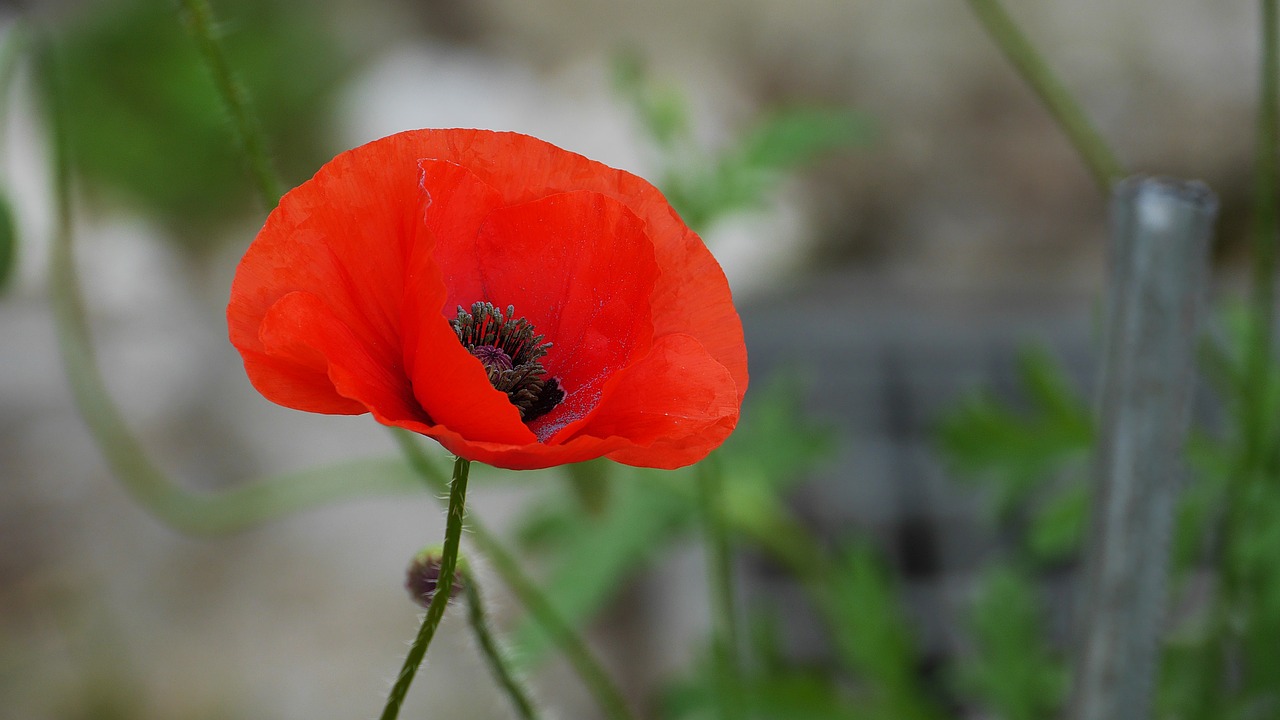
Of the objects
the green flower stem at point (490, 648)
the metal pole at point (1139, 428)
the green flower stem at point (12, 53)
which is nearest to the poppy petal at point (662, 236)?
the green flower stem at point (490, 648)

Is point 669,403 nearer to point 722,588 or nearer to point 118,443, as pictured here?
point 722,588

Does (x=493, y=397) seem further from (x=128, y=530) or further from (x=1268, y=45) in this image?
(x=128, y=530)

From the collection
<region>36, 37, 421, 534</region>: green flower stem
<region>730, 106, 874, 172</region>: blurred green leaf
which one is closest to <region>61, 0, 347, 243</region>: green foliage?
<region>36, 37, 421, 534</region>: green flower stem

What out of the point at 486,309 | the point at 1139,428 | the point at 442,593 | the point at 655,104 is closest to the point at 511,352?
the point at 486,309

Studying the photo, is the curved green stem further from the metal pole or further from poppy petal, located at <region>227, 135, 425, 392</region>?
the metal pole

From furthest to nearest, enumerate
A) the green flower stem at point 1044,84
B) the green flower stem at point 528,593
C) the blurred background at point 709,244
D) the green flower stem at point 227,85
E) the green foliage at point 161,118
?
the green foliage at point 161,118
the blurred background at point 709,244
the green flower stem at point 1044,84
the green flower stem at point 528,593
the green flower stem at point 227,85

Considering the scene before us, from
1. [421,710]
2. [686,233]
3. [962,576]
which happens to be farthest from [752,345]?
[686,233]

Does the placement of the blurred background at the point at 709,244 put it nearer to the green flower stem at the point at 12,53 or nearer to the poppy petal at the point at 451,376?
the green flower stem at the point at 12,53

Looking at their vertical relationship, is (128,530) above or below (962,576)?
above
